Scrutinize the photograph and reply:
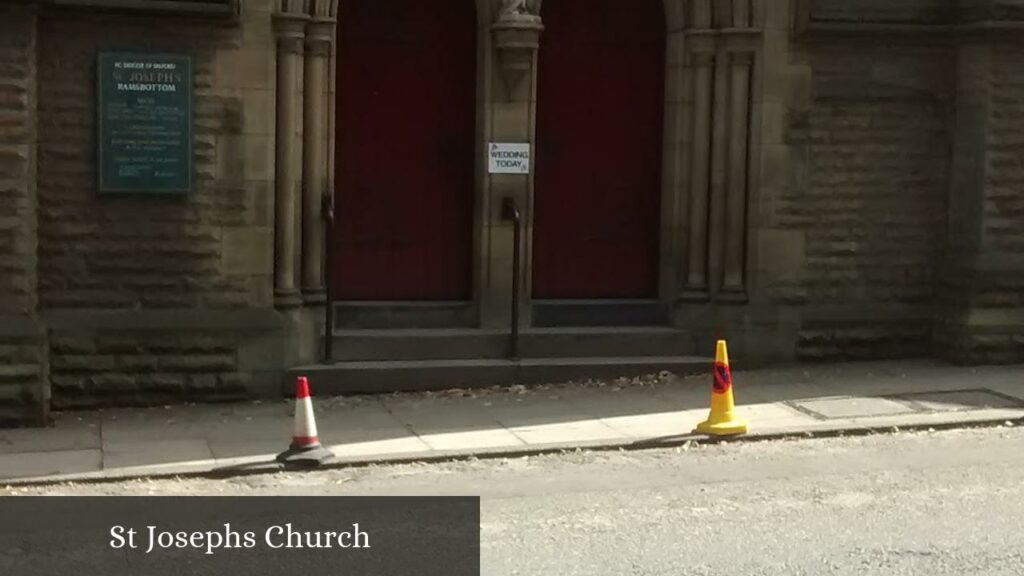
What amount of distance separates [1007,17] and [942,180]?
1.50m

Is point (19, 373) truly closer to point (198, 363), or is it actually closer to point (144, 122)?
point (198, 363)

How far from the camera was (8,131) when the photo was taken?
9.95 metres

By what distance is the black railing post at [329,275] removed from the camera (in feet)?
36.8

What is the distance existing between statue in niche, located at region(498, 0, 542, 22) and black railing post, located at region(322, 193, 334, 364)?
2.05 meters

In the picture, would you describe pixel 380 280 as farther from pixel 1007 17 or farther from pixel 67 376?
pixel 1007 17

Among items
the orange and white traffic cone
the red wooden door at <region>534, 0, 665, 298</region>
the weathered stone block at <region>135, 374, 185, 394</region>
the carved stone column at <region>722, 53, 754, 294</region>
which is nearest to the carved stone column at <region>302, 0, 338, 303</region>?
the weathered stone block at <region>135, 374, 185, 394</region>

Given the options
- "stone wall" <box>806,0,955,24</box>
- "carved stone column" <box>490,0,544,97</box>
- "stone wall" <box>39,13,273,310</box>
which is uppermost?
"stone wall" <box>806,0,955,24</box>

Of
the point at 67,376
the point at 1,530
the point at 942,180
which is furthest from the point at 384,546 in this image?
the point at 942,180

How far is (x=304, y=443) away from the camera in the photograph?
28.5 ft

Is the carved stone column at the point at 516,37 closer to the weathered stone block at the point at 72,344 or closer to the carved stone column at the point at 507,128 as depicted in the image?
the carved stone column at the point at 507,128

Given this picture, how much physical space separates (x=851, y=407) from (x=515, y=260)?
3015 mm

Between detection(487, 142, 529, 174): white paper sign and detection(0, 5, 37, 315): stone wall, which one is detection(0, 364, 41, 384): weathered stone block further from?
detection(487, 142, 529, 174): white paper sign

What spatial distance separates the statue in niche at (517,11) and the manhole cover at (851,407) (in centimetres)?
378

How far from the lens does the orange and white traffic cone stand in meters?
8.62
